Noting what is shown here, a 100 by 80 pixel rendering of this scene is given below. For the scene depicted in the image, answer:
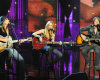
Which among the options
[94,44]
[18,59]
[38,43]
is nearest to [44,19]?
[38,43]

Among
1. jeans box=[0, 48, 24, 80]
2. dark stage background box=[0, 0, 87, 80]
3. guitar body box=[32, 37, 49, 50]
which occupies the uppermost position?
dark stage background box=[0, 0, 87, 80]

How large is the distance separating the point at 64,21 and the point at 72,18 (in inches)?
10.9

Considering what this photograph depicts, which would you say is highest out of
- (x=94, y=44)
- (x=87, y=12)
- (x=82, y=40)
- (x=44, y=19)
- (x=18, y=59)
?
(x=87, y=12)

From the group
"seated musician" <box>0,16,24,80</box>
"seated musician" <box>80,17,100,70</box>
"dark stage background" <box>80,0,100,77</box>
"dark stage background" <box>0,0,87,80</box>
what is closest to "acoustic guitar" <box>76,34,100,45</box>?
"seated musician" <box>80,17,100,70</box>

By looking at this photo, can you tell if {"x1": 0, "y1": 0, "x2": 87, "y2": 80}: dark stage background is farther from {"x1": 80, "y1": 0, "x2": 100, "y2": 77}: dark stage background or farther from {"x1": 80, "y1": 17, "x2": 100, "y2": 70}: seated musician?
{"x1": 80, "y1": 17, "x2": 100, "y2": 70}: seated musician

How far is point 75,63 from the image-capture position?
5605 millimetres

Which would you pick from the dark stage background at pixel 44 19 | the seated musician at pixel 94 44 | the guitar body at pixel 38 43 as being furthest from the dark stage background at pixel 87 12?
the guitar body at pixel 38 43

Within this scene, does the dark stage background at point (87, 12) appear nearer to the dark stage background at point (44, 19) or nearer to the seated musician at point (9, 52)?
the dark stage background at point (44, 19)

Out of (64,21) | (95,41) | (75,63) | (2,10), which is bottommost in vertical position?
(75,63)

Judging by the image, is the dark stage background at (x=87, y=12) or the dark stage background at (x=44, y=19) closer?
the dark stage background at (x=87, y=12)

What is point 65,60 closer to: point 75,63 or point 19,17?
point 75,63

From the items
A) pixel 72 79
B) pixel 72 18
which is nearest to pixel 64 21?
pixel 72 18

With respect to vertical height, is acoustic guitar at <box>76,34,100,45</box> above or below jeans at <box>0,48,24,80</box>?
above

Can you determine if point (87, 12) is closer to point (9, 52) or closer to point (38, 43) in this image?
point (38, 43)
